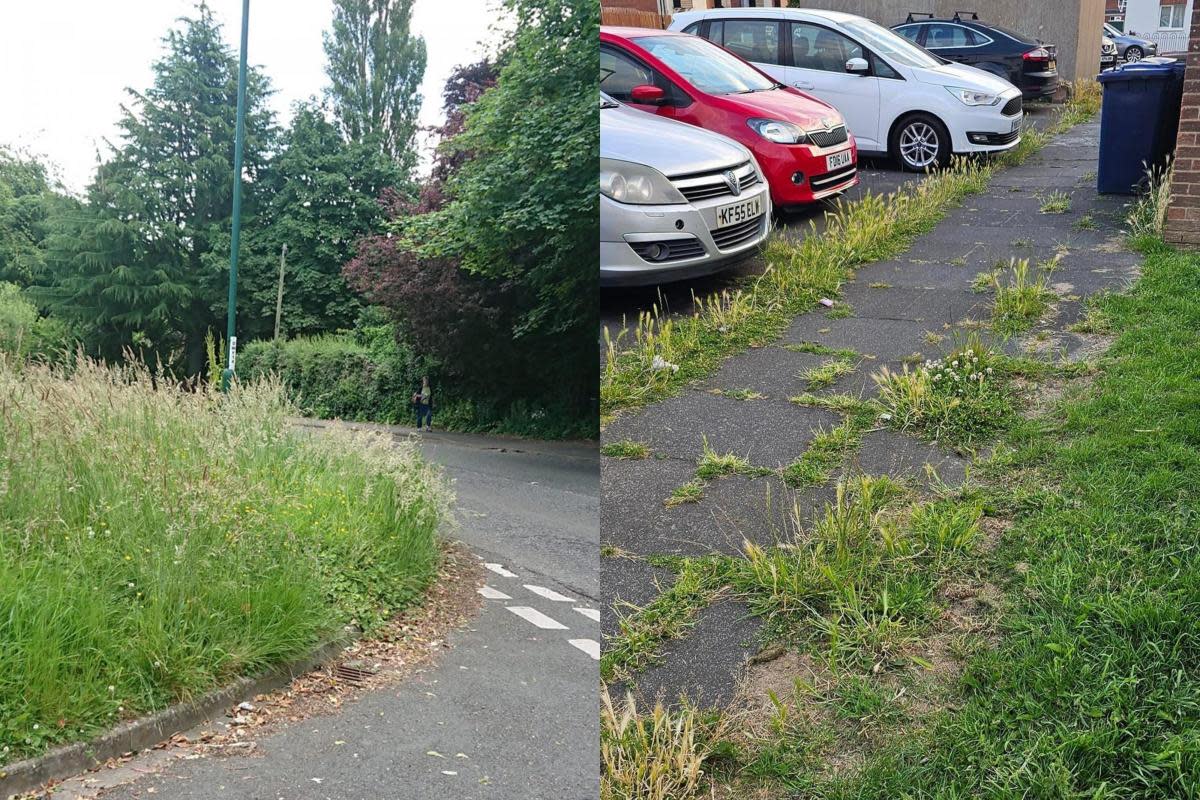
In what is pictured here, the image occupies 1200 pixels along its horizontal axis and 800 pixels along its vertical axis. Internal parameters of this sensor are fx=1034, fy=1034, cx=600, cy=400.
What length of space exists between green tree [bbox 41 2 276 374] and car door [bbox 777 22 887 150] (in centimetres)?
488

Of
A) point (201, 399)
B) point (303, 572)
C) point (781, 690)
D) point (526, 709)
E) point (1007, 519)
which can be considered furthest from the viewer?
point (201, 399)

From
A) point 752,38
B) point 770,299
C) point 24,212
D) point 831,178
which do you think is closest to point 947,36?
point 752,38

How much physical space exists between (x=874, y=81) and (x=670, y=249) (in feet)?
18.0

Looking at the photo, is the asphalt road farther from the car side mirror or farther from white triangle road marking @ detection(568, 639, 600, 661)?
the car side mirror

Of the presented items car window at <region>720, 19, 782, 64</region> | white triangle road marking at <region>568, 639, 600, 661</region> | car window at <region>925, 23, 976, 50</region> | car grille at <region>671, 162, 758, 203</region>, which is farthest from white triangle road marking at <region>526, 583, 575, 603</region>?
car window at <region>925, 23, 976, 50</region>

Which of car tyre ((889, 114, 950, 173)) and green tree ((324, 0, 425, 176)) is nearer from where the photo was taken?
green tree ((324, 0, 425, 176))

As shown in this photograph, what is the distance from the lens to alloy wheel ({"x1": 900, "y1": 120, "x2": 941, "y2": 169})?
9062mm

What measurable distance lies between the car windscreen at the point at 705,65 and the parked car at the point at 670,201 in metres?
1.18

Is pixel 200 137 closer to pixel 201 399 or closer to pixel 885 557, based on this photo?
pixel 201 399

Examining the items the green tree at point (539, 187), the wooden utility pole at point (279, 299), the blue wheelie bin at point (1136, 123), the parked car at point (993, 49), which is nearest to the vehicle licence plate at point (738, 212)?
the green tree at point (539, 187)

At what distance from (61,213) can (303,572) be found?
4.65m

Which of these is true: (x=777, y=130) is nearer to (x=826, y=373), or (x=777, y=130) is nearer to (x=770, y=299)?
(x=770, y=299)

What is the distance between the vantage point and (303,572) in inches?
189

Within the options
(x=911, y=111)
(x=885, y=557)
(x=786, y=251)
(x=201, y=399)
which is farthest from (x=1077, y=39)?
(x=885, y=557)
